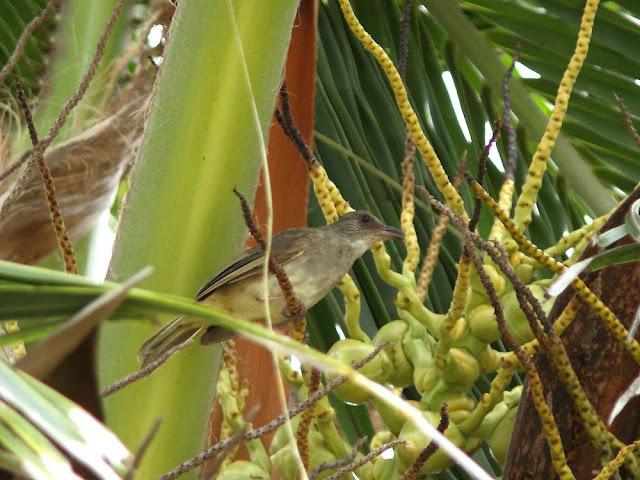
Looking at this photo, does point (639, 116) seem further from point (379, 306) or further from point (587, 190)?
point (379, 306)

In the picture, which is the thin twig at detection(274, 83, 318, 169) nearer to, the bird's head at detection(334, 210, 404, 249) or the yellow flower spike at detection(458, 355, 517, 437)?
the yellow flower spike at detection(458, 355, 517, 437)

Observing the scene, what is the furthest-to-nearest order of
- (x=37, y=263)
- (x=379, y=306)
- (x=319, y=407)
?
(x=379, y=306) < (x=37, y=263) < (x=319, y=407)

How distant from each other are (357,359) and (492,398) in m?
0.25

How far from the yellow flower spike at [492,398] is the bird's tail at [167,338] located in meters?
0.44

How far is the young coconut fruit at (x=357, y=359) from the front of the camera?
1.99m

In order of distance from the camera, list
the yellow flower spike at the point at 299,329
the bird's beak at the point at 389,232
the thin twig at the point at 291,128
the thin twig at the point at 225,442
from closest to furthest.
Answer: the thin twig at the point at 225,442, the thin twig at the point at 291,128, the yellow flower spike at the point at 299,329, the bird's beak at the point at 389,232

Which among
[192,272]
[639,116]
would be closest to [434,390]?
[192,272]

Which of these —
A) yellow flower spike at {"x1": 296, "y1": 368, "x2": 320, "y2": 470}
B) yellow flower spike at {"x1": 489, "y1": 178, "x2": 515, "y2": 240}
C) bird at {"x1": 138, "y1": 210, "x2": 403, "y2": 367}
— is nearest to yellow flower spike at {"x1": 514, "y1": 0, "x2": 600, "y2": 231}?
yellow flower spike at {"x1": 489, "y1": 178, "x2": 515, "y2": 240}

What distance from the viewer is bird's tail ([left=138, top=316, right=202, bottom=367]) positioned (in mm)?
1817

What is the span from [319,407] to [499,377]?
0.94ft

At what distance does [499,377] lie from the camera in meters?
1.79

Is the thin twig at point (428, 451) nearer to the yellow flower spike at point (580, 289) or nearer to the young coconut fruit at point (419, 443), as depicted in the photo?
the yellow flower spike at point (580, 289)

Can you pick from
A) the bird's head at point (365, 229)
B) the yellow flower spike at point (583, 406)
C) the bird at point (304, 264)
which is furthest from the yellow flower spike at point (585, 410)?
the bird's head at point (365, 229)

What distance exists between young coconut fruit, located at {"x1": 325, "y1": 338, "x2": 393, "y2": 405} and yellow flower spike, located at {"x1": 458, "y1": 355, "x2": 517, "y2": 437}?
0.17 m
